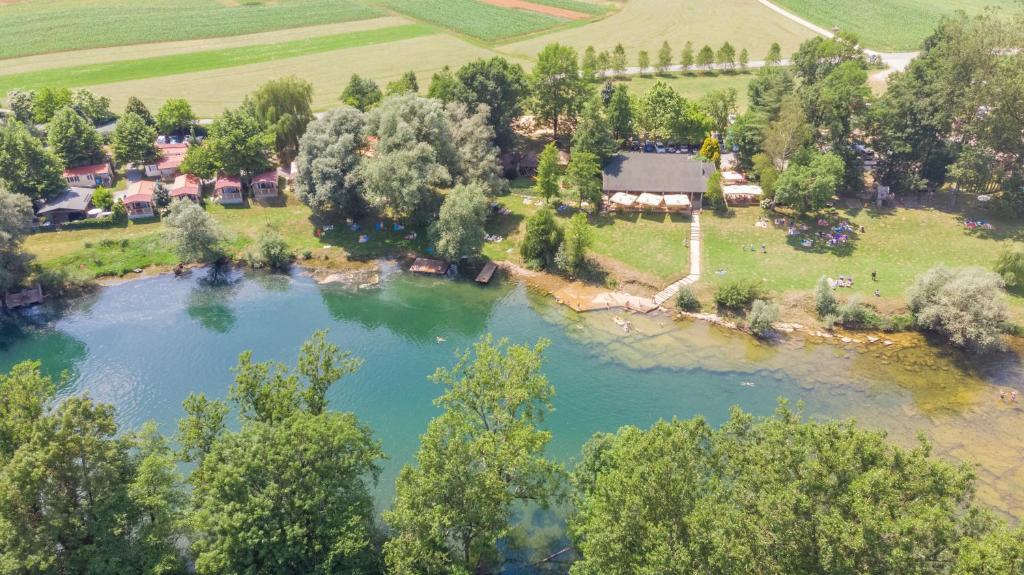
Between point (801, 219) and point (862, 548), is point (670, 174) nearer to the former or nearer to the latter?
point (801, 219)

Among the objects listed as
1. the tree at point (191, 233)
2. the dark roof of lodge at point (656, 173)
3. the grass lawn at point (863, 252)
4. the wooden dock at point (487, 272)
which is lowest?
the wooden dock at point (487, 272)

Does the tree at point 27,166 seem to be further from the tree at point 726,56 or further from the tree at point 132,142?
the tree at point 726,56

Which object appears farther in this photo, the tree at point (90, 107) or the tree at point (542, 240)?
the tree at point (90, 107)

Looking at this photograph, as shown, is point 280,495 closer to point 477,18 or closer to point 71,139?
point 71,139

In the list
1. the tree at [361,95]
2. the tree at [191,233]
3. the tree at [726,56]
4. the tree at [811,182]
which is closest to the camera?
the tree at [191,233]

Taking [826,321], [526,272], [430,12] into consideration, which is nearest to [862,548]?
[826,321]

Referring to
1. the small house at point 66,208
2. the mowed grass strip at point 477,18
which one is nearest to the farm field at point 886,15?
the mowed grass strip at point 477,18

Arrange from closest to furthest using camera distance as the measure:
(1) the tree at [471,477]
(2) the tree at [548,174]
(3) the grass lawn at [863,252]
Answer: (1) the tree at [471,477]
(3) the grass lawn at [863,252]
(2) the tree at [548,174]

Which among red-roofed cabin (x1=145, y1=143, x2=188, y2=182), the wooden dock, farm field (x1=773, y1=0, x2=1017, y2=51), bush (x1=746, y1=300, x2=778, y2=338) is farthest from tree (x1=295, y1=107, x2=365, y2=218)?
farm field (x1=773, y1=0, x2=1017, y2=51)
